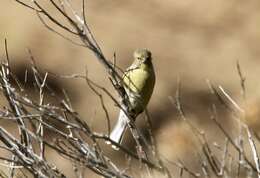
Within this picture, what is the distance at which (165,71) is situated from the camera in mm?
9836

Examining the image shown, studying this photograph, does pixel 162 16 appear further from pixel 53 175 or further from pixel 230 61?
pixel 53 175

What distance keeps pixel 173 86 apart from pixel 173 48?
24.0 inches

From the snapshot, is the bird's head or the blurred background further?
the blurred background

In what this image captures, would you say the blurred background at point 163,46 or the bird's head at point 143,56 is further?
the blurred background at point 163,46

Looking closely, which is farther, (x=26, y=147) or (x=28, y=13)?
(x=28, y=13)

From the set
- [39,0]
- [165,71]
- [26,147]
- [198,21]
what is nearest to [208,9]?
[198,21]

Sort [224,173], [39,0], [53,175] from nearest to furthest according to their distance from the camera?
[224,173]
[53,175]
[39,0]

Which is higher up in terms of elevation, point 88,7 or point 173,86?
point 88,7

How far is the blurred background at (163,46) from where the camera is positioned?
31.2ft

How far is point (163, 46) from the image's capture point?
1002 centimetres

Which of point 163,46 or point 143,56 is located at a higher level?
point 143,56

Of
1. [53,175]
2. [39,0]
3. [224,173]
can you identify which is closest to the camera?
[224,173]

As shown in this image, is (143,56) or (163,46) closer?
(143,56)

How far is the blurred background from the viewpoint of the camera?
9508mm
